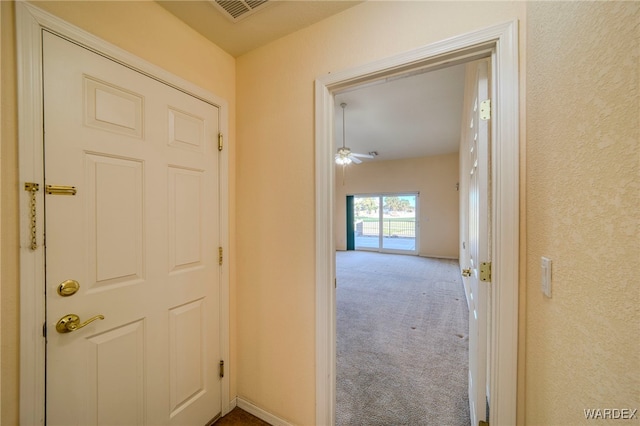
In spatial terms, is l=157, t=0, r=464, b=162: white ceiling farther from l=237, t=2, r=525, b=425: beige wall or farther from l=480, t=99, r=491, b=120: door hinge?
l=480, t=99, r=491, b=120: door hinge

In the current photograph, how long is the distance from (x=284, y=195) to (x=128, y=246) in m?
0.85

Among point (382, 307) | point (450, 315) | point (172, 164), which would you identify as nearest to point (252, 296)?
point (172, 164)

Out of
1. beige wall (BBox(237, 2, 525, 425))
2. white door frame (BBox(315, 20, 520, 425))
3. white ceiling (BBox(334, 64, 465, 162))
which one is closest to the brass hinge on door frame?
beige wall (BBox(237, 2, 525, 425))

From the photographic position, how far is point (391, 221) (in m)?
7.88

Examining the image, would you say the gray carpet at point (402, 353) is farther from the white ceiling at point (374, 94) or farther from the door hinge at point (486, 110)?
the white ceiling at point (374, 94)

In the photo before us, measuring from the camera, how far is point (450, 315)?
10.1 ft

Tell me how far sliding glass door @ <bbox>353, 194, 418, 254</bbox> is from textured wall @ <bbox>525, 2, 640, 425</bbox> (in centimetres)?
684

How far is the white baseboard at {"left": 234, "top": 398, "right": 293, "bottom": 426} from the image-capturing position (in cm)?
152

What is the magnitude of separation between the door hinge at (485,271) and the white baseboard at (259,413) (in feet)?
4.71

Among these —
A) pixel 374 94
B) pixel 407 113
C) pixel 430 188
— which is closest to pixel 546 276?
pixel 374 94

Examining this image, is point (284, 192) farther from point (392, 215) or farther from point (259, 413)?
point (392, 215)

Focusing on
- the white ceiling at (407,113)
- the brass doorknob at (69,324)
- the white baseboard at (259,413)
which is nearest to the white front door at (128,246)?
the brass doorknob at (69,324)

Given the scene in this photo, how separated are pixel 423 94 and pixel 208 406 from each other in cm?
385

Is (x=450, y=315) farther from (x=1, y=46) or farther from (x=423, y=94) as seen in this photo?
(x=1, y=46)
